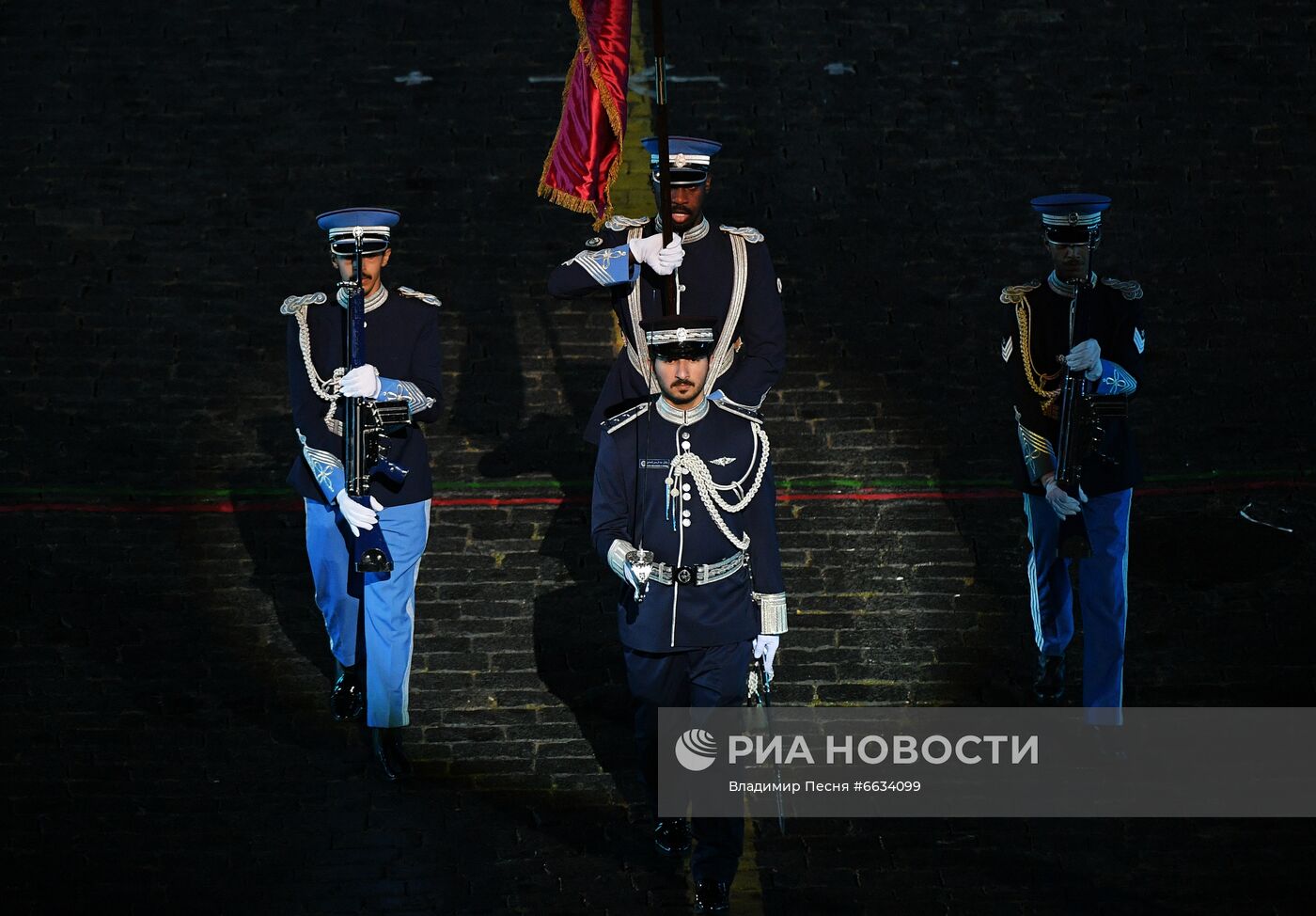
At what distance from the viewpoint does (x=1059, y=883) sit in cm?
764

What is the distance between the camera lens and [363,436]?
838 centimetres

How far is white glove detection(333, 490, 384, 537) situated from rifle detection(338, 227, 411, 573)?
1.4 inches

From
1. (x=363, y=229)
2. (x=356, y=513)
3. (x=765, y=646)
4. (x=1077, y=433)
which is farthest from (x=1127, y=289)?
(x=356, y=513)

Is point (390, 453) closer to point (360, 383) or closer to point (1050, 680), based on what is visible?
point (360, 383)

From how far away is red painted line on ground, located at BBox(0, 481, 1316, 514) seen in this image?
405 inches

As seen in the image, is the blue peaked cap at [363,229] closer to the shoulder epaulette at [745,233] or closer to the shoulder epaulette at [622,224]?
the shoulder epaulette at [622,224]

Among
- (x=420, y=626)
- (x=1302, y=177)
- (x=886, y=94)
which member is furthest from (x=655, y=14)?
(x=1302, y=177)

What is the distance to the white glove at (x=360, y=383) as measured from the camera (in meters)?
8.23

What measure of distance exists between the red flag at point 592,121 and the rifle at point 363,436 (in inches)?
41.7

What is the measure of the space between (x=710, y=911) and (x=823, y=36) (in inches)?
301

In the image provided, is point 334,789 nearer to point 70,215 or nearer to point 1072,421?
point 1072,421

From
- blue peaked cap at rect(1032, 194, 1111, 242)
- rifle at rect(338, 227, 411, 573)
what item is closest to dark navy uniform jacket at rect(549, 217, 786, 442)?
rifle at rect(338, 227, 411, 573)

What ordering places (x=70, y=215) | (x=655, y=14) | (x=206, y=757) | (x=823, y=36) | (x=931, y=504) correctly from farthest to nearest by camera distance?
1. (x=823, y=36)
2. (x=70, y=215)
3. (x=931, y=504)
4. (x=206, y=757)
5. (x=655, y=14)

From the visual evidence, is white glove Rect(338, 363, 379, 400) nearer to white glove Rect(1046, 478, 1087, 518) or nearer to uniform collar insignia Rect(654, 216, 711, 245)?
uniform collar insignia Rect(654, 216, 711, 245)
